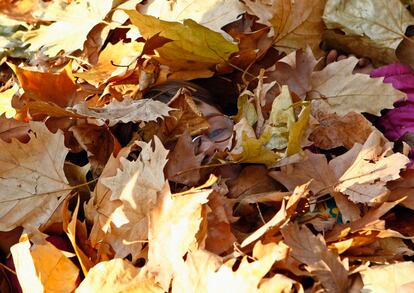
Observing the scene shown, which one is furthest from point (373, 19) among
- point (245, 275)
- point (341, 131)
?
point (245, 275)

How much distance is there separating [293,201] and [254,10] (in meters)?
0.59

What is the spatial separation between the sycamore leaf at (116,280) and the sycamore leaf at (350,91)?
55 centimetres

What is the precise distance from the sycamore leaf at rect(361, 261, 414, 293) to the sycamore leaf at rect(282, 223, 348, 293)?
0.04m

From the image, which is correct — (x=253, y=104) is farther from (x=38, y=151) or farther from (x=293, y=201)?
(x=38, y=151)

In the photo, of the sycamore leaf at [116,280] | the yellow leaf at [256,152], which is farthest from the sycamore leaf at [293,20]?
the sycamore leaf at [116,280]

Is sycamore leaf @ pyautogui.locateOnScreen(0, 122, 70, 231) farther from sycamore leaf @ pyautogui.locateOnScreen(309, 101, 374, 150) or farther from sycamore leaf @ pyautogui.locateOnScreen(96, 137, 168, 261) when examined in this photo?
sycamore leaf @ pyautogui.locateOnScreen(309, 101, 374, 150)

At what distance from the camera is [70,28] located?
1.60 meters

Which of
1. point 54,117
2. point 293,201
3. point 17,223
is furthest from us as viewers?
point 54,117

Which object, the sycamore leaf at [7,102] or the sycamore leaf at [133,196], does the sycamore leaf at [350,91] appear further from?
the sycamore leaf at [7,102]

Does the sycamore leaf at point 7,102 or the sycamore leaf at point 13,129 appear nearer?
the sycamore leaf at point 13,129

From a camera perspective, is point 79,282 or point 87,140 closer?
point 79,282

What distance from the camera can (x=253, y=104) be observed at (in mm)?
1259

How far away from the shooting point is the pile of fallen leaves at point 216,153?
0.99 metres

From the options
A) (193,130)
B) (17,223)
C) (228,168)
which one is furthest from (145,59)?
(17,223)
